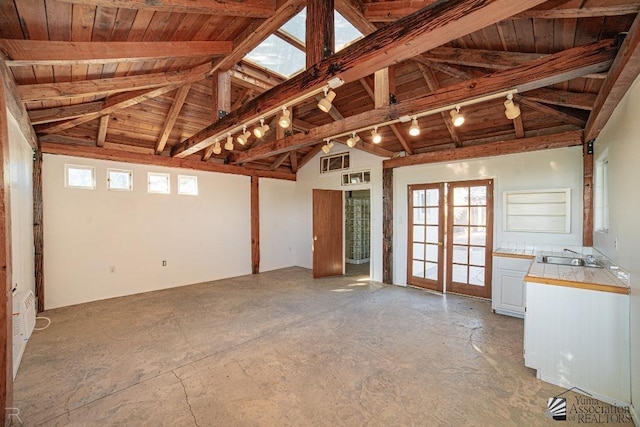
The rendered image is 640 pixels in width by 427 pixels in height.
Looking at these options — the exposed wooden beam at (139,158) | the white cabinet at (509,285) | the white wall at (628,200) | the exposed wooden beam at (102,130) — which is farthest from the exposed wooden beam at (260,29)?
the white cabinet at (509,285)

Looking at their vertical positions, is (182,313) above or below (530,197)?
below

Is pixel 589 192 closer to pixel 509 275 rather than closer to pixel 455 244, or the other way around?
pixel 509 275

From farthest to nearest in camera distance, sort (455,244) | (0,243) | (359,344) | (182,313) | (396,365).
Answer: (455,244), (182,313), (359,344), (396,365), (0,243)

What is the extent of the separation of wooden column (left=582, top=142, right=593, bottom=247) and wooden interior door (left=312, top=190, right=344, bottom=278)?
4.15m

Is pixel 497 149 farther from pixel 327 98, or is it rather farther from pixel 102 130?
pixel 102 130

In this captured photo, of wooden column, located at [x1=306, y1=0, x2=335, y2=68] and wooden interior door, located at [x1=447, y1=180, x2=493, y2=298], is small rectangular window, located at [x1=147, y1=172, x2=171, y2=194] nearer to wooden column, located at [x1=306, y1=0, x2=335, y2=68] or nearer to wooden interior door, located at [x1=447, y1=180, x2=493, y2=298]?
wooden column, located at [x1=306, y1=0, x2=335, y2=68]

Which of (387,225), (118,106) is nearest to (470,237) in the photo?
(387,225)

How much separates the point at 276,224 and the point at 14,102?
202 inches

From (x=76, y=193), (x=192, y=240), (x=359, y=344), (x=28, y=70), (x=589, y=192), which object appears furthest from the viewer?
(x=192, y=240)

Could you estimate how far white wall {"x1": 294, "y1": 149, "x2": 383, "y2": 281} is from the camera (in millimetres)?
5711

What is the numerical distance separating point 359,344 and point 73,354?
3030mm

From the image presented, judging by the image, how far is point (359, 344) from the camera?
301 centimetres

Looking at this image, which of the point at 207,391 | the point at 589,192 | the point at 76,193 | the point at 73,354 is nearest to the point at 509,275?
the point at 589,192

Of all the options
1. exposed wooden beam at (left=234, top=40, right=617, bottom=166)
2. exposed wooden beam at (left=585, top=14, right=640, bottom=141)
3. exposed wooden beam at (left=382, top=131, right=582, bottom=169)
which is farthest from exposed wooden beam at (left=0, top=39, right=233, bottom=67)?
exposed wooden beam at (left=382, top=131, right=582, bottom=169)
